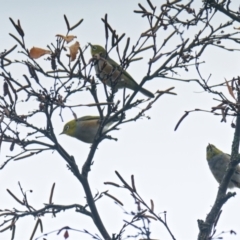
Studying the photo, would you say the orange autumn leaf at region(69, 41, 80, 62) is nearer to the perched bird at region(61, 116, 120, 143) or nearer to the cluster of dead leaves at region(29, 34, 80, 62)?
the cluster of dead leaves at region(29, 34, 80, 62)

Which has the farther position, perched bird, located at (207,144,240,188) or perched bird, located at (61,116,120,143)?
perched bird, located at (207,144,240,188)

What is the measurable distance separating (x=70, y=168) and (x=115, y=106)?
596mm

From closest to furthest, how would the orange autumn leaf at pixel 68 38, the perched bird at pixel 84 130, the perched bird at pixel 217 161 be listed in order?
1. the orange autumn leaf at pixel 68 38
2. the perched bird at pixel 84 130
3. the perched bird at pixel 217 161

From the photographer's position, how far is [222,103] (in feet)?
10.6

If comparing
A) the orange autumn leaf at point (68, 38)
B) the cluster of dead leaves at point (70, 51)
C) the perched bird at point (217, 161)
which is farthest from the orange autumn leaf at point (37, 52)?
the perched bird at point (217, 161)

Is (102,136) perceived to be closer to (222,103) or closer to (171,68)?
(171,68)

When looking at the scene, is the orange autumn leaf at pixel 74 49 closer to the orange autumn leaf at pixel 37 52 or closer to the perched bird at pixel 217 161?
the orange autumn leaf at pixel 37 52

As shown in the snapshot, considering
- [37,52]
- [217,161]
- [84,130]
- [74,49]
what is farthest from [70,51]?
[217,161]

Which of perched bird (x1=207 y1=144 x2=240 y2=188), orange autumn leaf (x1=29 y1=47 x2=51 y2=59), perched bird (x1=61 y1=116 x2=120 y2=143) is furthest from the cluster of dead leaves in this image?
perched bird (x1=207 y1=144 x2=240 y2=188)

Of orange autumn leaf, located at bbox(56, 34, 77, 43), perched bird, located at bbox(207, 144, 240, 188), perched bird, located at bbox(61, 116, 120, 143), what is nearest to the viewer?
orange autumn leaf, located at bbox(56, 34, 77, 43)

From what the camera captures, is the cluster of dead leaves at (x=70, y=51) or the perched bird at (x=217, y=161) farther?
the perched bird at (x=217, y=161)

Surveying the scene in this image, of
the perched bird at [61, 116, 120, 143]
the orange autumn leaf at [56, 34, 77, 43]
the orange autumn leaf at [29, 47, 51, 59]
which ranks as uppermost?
the perched bird at [61, 116, 120, 143]

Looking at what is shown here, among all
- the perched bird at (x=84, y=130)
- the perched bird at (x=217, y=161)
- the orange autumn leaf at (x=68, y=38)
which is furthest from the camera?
the perched bird at (x=217, y=161)

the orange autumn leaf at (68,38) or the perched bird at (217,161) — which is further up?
the perched bird at (217,161)
